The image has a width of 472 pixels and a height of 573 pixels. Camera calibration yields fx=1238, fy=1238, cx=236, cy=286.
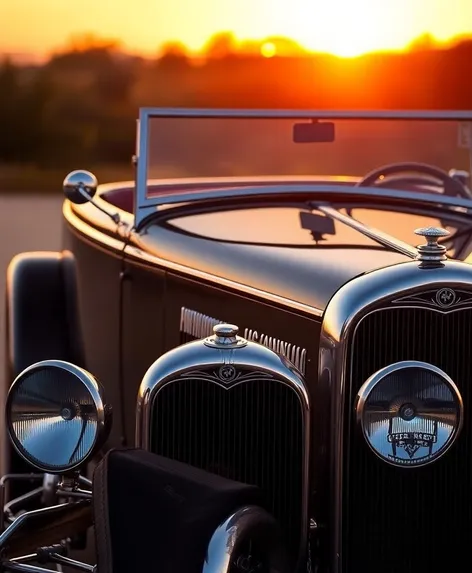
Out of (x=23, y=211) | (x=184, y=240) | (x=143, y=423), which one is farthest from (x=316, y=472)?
Result: (x=23, y=211)

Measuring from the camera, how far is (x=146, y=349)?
4.00 meters

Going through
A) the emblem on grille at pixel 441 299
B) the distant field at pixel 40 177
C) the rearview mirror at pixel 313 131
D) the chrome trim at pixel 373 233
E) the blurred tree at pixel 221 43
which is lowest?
the distant field at pixel 40 177

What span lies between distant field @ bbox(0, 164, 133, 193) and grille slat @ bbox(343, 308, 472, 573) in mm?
16690

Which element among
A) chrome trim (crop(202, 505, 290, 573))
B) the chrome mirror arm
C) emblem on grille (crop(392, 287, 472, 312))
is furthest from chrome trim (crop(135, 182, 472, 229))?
chrome trim (crop(202, 505, 290, 573))

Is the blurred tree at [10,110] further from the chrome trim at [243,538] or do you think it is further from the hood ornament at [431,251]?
the chrome trim at [243,538]

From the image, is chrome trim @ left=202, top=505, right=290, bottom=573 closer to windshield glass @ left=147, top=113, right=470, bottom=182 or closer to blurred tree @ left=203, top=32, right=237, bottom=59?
windshield glass @ left=147, top=113, right=470, bottom=182

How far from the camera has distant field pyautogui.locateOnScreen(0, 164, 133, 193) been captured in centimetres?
1986

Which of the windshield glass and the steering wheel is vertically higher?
the windshield glass

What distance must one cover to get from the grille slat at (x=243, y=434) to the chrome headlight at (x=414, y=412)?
0.68 ft

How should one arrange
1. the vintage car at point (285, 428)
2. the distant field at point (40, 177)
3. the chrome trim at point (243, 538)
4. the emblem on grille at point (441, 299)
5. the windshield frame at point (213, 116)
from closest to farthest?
1. the chrome trim at point (243, 538)
2. the vintage car at point (285, 428)
3. the emblem on grille at point (441, 299)
4. the windshield frame at point (213, 116)
5. the distant field at point (40, 177)

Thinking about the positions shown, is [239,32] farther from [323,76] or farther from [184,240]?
[184,240]

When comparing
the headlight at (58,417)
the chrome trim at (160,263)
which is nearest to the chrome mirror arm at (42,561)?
the headlight at (58,417)

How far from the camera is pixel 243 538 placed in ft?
7.49

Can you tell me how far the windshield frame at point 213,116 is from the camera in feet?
13.7
